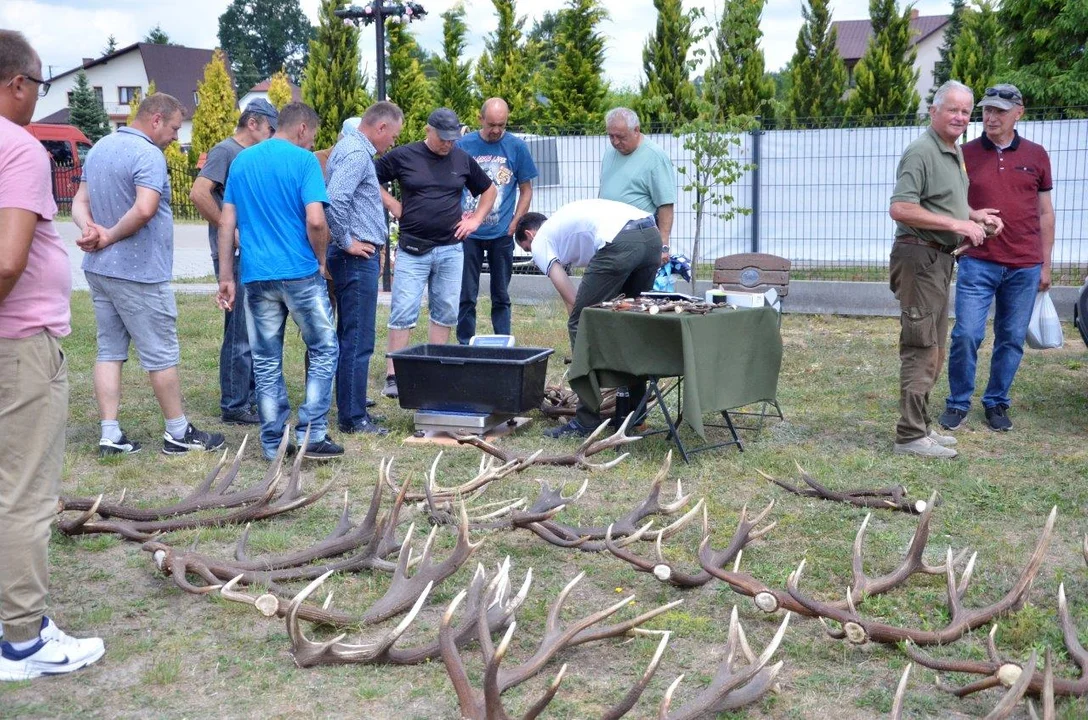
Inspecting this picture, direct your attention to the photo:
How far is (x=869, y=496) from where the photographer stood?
5363 millimetres

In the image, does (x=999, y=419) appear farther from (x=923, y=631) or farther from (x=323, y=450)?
(x=323, y=450)

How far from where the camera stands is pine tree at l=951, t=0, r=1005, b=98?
22416mm

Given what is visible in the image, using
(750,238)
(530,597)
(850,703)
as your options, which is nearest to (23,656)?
(530,597)

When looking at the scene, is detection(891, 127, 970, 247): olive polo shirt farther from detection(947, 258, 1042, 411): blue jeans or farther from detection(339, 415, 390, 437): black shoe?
detection(339, 415, 390, 437): black shoe

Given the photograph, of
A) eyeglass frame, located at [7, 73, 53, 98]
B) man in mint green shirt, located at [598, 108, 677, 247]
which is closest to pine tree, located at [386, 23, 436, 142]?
man in mint green shirt, located at [598, 108, 677, 247]

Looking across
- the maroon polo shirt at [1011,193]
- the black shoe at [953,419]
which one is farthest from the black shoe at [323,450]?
the maroon polo shirt at [1011,193]

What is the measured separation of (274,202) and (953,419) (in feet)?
14.2

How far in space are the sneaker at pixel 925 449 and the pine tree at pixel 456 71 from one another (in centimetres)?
1692

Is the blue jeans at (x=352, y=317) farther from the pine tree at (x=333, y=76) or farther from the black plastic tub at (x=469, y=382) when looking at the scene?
the pine tree at (x=333, y=76)

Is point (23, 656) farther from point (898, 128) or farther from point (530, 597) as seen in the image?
point (898, 128)

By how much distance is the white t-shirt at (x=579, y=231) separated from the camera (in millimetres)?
6711

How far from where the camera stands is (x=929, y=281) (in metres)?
6.04

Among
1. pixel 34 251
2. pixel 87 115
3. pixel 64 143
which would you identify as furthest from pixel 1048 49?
pixel 87 115

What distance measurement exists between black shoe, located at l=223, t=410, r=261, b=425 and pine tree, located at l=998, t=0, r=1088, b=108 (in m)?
17.8
